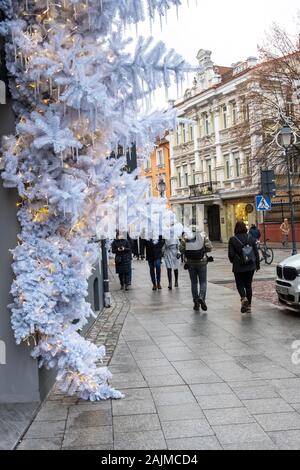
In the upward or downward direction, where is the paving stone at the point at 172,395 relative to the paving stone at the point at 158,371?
upward

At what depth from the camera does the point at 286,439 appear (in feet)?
13.6

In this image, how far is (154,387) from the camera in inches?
226

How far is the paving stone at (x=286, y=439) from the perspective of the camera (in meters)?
4.02

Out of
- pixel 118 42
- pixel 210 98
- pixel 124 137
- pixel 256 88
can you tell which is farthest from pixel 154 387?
pixel 210 98

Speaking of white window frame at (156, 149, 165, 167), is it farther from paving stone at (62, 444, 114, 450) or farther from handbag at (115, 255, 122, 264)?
paving stone at (62, 444, 114, 450)

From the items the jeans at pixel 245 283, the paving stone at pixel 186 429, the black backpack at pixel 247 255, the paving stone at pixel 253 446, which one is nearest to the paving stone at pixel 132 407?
the paving stone at pixel 186 429

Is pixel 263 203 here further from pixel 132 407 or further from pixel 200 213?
pixel 200 213

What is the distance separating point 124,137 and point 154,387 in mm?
2562

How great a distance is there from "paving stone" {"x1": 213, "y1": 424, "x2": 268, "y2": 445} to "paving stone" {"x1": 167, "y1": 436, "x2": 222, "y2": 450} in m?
0.07

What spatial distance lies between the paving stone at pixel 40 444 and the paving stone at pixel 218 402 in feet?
4.61

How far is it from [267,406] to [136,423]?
3.99 feet

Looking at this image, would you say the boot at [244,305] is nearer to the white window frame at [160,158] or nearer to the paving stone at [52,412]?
the paving stone at [52,412]

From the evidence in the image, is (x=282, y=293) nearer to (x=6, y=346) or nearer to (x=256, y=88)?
(x=6, y=346)

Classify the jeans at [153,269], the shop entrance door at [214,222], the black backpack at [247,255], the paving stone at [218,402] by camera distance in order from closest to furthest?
the paving stone at [218,402]
the black backpack at [247,255]
the jeans at [153,269]
the shop entrance door at [214,222]
